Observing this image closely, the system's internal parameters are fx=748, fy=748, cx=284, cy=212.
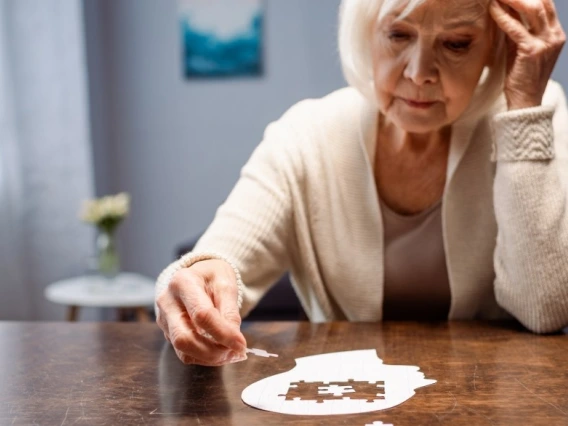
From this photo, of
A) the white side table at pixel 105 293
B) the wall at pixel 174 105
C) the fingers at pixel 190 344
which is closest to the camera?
the fingers at pixel 190 344

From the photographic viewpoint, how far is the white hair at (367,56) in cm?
129

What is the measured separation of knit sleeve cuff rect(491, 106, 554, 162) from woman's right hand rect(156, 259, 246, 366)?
1.68ft

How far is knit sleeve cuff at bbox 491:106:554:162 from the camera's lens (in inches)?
47.1

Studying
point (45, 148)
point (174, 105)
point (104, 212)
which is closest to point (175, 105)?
point (174, 105)

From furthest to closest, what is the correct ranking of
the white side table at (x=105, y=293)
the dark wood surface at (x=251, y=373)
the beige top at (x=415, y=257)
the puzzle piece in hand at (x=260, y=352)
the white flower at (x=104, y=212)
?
the white flower at (x=104, y=212), the white side table at (x=105, y=293), the beige top at (x=415, y=257), the puzzle piece in hand at (x=260, y=352), the dark wood surface at (x=251, y=373)

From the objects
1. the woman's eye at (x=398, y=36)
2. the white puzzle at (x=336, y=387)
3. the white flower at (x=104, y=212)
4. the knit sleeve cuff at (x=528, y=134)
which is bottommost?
the white flower at (x=104, y=212)

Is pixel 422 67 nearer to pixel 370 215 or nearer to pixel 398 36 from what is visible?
pixel 398 36

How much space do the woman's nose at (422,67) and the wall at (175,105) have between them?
3052 mm

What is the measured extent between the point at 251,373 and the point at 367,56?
0.65 m

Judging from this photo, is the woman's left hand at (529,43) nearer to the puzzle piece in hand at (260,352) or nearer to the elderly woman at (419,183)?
the elderly woman at (419,183)

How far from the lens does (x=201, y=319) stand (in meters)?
0.89

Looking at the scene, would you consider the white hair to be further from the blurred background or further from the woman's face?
the blurred background

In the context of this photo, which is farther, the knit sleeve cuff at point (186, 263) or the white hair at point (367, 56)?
the white hair at point (367, 56)

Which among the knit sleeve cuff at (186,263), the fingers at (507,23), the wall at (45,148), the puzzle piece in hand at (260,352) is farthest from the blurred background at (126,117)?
the puzzle piece in hand at (260,352)
